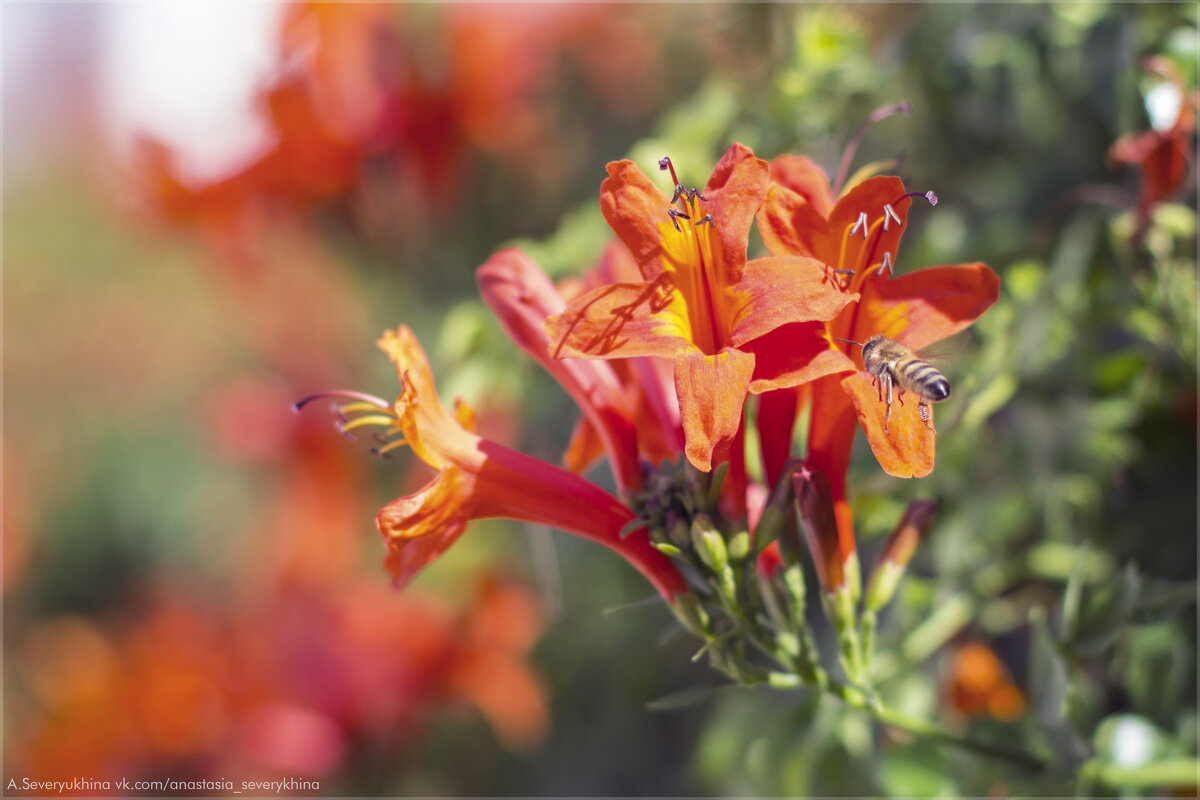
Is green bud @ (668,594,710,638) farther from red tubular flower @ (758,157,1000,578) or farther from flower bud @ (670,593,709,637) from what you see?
red tubular flower @ (758,157,1000,578)

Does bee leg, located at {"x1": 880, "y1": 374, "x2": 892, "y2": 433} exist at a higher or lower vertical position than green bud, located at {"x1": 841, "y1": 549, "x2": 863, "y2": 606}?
higher

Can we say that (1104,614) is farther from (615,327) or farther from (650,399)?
(615,327)

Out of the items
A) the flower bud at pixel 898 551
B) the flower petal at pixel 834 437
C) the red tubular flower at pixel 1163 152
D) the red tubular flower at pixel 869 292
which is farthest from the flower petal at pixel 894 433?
the red tubular flower at pixel 1163 152

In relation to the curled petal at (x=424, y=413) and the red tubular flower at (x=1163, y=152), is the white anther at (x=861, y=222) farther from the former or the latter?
the red tubular flower at (x=1163, y=152)

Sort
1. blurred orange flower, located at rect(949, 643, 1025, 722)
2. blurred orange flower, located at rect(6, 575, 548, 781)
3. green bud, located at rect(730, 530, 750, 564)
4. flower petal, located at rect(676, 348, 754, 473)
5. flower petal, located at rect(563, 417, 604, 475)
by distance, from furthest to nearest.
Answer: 1. blurred orange flower, located at rect(6, 575, 548, 781)
2. blurred orange flower, located at rect(949, 643, 1025, 722)
3. flower petal, located at rect(563, 417, 604, 475)
4. green bud, located at rect(730, 530, 750, 564)
5. flower petal, located at rect(676, 348, 754, 473)

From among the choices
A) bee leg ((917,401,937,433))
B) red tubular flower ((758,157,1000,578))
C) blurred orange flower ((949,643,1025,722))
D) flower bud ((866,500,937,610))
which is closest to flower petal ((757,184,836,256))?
red tubular flower ((758,157,1000,578))

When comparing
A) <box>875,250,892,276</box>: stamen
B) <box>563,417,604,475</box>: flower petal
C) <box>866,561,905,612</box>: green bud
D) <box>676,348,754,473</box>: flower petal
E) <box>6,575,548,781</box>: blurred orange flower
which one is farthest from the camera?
<box>6,575,548,781</box>: blurred orange flower
